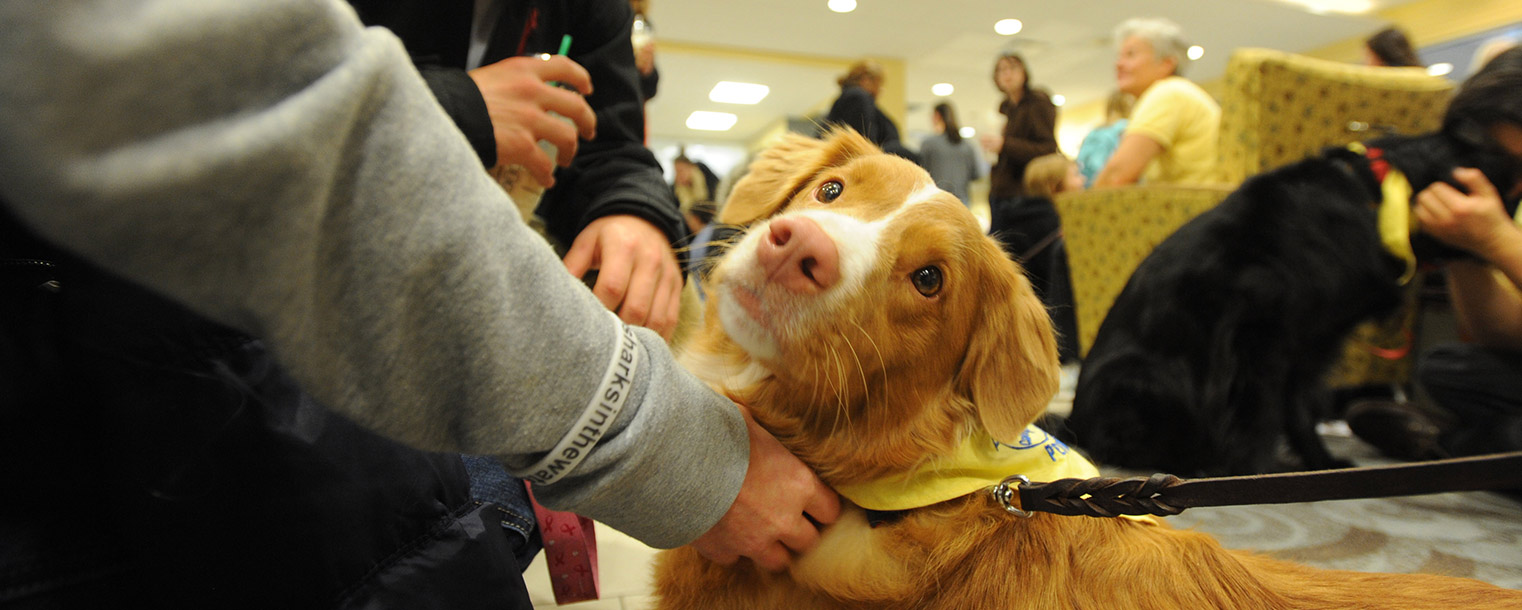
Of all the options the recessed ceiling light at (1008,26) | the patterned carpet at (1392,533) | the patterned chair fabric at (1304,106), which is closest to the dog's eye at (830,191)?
the patterned carpet at (1392,533)

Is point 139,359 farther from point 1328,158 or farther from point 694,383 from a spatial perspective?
point 1328,158

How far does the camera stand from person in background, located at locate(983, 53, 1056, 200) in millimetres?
4898

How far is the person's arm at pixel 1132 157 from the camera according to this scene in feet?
11.6

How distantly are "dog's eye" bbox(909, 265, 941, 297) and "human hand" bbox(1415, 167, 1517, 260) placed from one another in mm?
2028

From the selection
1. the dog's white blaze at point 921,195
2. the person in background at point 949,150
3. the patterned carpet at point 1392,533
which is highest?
the dog's white blaze at point 921,195

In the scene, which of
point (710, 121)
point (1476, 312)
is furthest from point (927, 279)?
point (710, 121)

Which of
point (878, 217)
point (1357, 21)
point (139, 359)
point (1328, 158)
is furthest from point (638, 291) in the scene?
point (1357, 21)

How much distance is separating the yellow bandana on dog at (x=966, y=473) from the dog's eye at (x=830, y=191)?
0.40 m

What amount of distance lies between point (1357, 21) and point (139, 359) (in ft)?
44.2

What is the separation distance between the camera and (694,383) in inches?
31.6

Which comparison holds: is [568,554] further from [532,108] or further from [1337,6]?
[1337,6]

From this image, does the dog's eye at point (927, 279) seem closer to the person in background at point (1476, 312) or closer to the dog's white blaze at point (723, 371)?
the dog's white blaze at point (723, 371)

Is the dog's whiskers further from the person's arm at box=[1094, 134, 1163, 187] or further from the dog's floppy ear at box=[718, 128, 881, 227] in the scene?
the person's arm at box=[1094, 134, 1163, 187]

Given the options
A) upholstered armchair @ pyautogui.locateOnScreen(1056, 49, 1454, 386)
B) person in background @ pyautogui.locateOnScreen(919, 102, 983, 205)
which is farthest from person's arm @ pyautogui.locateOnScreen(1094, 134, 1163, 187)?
person in background @ pyautogui.locateOnScreen(919, 102, 983, 205)
